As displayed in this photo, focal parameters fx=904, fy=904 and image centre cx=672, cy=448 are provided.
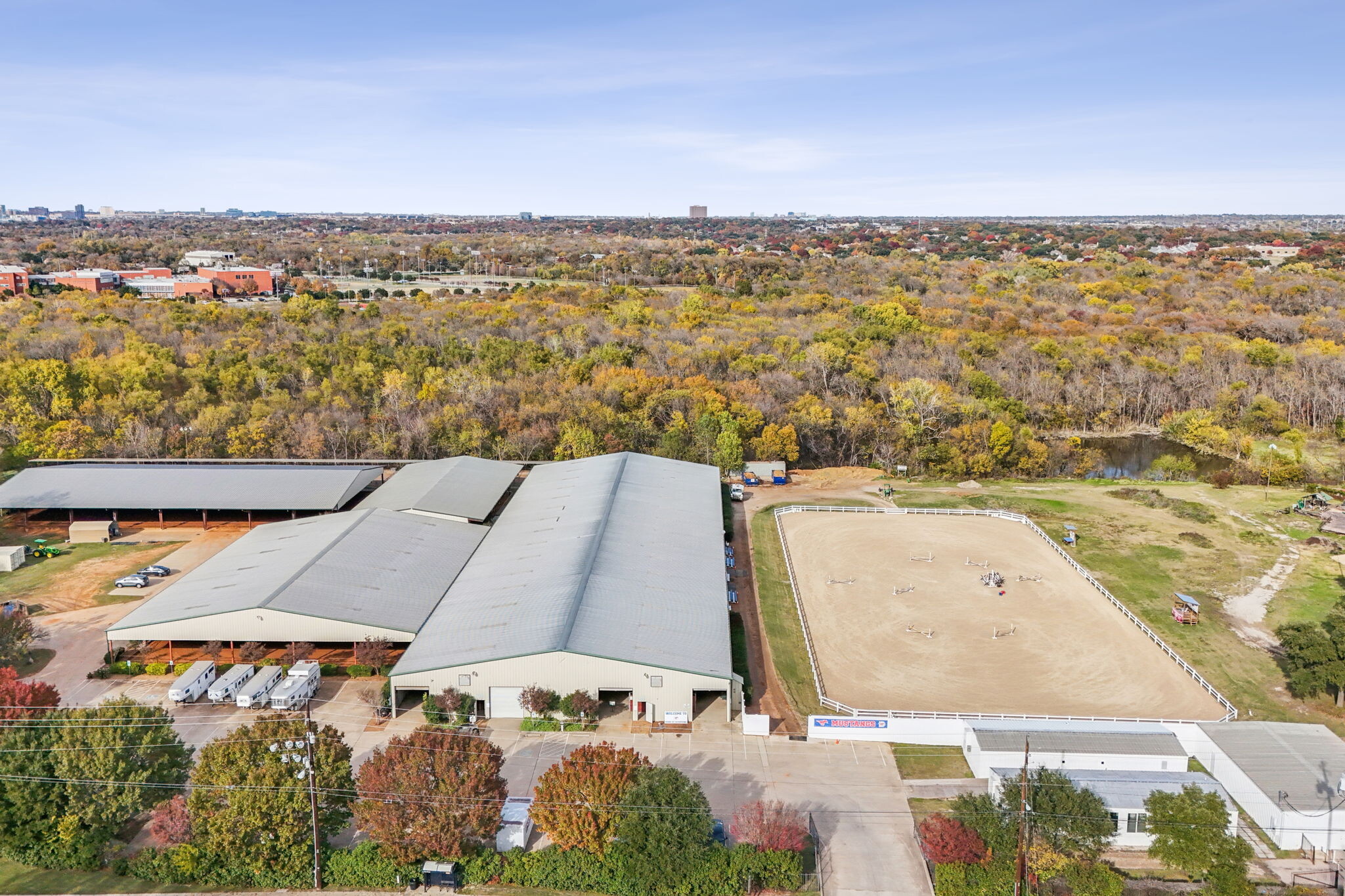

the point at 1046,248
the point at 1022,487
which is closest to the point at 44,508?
the point at 1022,487

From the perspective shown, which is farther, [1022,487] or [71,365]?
[71,365]

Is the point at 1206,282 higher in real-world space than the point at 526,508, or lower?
higher

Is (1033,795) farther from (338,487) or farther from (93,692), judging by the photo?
(338,487)

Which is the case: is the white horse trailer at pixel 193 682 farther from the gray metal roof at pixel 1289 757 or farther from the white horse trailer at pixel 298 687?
the gray metal roof at pixel 1289 757

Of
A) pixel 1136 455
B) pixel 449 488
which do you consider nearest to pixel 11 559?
pixel 449 488

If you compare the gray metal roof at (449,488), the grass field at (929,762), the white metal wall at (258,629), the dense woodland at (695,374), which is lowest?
the grass field at (929,762)

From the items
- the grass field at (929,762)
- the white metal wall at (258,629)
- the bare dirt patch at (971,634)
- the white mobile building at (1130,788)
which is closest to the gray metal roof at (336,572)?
the white metal wall at (258,629)
